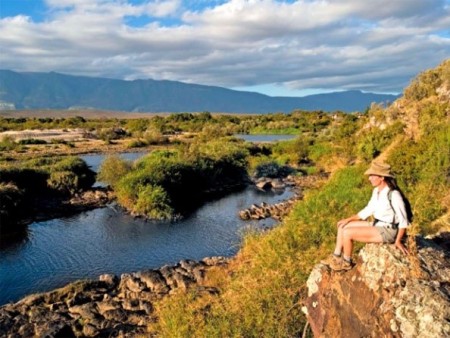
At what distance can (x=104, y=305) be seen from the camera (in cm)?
1969

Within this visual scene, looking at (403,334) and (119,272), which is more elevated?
(403,334)

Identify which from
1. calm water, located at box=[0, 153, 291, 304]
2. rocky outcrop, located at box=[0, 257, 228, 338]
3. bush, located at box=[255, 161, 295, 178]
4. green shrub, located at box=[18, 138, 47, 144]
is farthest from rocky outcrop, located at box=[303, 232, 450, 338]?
green shrub, located at box=[18, 138, 47, 144]

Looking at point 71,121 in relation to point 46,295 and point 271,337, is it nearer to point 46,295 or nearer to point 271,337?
point 46,295

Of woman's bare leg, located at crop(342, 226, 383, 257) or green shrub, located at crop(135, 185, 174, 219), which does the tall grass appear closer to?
woman's bare leg, located at crop(342, 226, 383, 257)

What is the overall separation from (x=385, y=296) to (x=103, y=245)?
23.3 m

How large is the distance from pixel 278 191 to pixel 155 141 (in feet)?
132

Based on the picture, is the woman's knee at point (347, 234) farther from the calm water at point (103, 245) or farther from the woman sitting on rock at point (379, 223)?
the calm water at point (103, 245)

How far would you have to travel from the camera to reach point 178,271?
912 inches

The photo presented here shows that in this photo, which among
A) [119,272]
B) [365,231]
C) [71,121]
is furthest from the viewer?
[71,121]

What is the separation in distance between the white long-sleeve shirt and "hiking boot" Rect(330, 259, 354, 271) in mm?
923

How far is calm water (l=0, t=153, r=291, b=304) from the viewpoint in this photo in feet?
80.0

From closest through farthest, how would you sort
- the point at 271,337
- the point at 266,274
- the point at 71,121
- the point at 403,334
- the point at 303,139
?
the point at 403,334
the point at 271,337
the point at 266,274
the point at 303,139
the point at 71,121

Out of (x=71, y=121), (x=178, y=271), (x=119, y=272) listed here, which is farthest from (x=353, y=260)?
(x=71, y=121)

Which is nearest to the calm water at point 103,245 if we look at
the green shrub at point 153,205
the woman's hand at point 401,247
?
the green shrub at point 153,205
